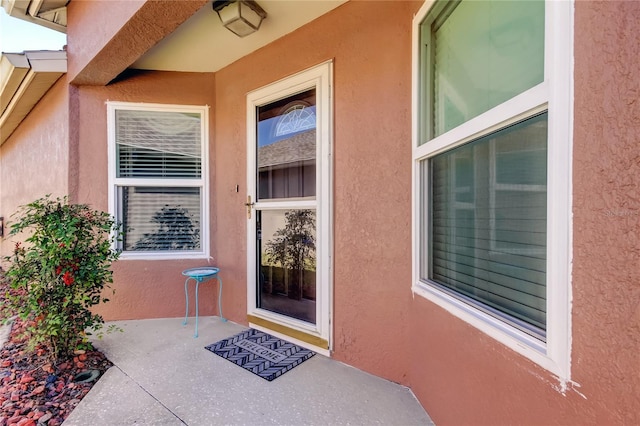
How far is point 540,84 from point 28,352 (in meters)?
3.66

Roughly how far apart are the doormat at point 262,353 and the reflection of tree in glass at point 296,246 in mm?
439

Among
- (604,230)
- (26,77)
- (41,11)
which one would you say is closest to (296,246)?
(604,230)

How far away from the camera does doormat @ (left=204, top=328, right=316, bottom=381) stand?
2.32 metres

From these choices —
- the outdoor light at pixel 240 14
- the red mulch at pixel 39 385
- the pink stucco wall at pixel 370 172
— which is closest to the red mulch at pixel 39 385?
the red mulch at pixel 39 385

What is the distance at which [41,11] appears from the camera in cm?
315

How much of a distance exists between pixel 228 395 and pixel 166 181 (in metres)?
2.34

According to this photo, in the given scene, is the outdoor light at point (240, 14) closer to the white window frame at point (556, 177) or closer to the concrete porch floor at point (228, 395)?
the white window frame at point (556, 177)

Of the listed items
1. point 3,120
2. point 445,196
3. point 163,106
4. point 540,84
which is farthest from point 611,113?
point 3,120

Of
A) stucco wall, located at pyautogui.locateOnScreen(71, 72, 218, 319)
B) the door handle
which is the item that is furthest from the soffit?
the door handle

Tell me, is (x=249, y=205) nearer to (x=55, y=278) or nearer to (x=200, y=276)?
(x=200, y=276)

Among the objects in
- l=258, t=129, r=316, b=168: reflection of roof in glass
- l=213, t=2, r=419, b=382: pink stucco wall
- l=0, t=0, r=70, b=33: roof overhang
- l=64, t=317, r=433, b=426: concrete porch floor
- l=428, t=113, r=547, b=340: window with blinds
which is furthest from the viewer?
l=0, t=0, r=70, b=33: roof overhang

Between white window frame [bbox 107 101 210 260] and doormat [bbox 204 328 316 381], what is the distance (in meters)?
1.08

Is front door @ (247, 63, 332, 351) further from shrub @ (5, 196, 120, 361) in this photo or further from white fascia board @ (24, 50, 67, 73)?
white fascia board @ (24, 50, 67, 73)

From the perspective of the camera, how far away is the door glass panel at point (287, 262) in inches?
107
